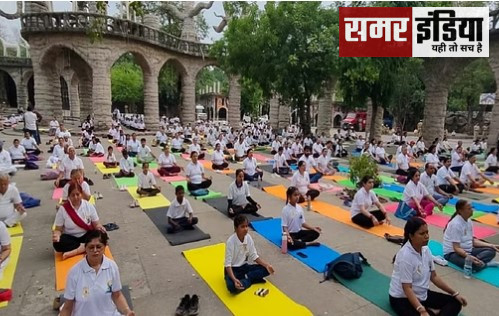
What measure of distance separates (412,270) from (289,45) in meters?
13.6

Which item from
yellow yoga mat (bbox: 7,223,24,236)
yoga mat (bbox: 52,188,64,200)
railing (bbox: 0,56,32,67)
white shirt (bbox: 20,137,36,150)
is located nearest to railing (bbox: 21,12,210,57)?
white shirt (bbox: 20,137,36,150)

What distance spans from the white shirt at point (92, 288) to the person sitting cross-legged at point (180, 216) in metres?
3.33

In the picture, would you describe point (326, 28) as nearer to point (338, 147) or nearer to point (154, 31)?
point (338, 147)

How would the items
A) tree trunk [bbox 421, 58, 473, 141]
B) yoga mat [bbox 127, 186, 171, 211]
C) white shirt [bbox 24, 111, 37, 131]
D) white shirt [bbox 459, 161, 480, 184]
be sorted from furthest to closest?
tree trunk [bbox 421, 58, 473, 141] < white shirt [bbox 24, 111, 37, 131] < white shirt [bbox 459, 161, 480, 184] < yoga mat [bbox 127, 186, 171, 211]

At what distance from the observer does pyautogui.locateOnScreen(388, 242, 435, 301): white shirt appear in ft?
11.5

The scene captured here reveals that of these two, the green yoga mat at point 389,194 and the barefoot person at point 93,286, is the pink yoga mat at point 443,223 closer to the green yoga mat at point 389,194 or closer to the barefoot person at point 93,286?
the green yoga mat at point 389,194

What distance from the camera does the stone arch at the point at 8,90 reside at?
3700cm

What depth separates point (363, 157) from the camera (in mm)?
9195

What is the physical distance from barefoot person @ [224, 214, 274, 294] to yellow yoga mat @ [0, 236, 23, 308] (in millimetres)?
2702

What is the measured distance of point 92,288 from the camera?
2.96 m

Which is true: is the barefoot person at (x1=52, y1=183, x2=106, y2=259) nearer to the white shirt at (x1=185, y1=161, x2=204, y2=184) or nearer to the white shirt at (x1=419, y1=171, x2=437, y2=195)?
the white shirt at (x1=185, y1=161, x2=204, y2=184)

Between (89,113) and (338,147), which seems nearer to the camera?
(338,147)

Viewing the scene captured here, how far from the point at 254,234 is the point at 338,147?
12.0m

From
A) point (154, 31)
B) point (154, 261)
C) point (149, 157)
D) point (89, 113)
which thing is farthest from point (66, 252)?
point (89, 113)
